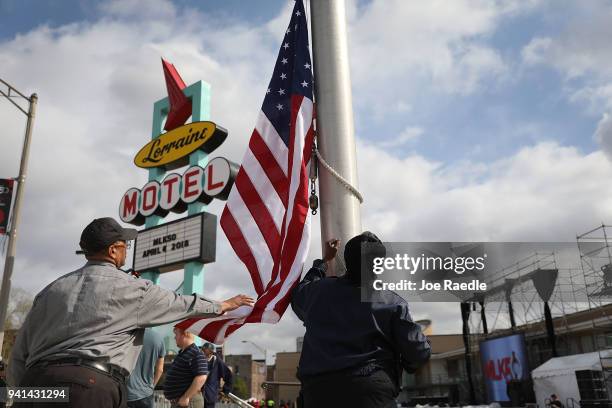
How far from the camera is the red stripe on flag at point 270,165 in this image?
3807 millimetres

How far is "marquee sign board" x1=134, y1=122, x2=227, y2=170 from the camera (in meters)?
14.7

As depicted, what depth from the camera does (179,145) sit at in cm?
1557

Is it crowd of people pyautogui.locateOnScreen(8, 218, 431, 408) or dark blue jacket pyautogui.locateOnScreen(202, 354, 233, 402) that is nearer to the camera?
crowd of people pyautogui.locateOnScreen(8, 218, 431, 408)

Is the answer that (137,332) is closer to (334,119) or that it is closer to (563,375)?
(334,119)

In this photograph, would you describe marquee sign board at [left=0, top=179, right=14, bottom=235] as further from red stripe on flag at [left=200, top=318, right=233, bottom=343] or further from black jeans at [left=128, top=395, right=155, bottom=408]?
red stripe on flag at [left=200, top=318, right=233, bottom=343]

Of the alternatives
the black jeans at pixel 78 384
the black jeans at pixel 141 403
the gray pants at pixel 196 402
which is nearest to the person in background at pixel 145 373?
the black jeans at pixel 141 403

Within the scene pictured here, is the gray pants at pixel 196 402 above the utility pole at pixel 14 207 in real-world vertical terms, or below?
below

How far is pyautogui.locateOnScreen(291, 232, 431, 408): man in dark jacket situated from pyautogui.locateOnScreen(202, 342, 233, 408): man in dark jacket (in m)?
4.59

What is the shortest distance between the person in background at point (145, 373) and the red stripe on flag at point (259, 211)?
6.92 ft

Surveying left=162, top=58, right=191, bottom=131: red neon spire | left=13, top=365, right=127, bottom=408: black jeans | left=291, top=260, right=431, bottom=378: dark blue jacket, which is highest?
left=162, top=58, right=191, bottom=131: red neon spire

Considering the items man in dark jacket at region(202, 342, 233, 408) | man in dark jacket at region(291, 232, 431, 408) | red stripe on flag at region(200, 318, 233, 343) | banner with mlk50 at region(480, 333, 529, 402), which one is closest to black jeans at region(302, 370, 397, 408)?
Result: man in dark jacket at region(291, 232, 431, 408)

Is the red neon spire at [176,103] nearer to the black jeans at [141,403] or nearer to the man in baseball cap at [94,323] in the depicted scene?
the black jeans at [141,403]

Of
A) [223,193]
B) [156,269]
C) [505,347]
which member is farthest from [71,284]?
[505,347]

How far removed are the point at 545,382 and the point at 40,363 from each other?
2441cm
